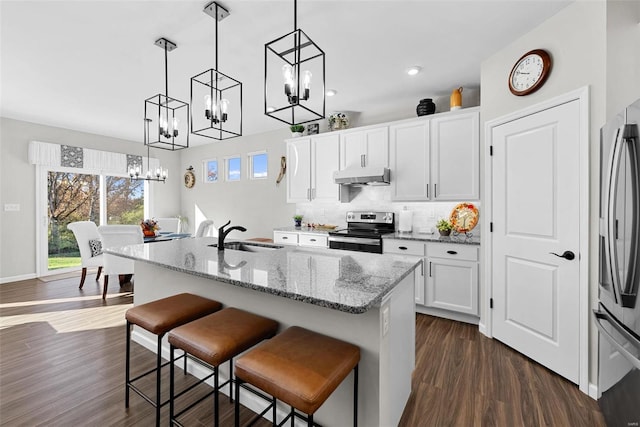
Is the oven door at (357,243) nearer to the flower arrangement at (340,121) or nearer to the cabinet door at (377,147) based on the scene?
the cabinet door at (377,147)

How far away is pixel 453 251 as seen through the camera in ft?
10.3

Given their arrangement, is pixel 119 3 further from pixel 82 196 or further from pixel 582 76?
pixel 82 196

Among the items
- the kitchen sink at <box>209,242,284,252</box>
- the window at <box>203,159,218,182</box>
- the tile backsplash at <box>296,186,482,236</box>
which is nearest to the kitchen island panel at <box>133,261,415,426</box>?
the kitchen sink at <box>209,242,284,252</box>

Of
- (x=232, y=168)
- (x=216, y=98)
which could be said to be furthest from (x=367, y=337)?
(x=232, y=168)

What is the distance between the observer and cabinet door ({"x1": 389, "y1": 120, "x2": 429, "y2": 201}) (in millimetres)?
3523

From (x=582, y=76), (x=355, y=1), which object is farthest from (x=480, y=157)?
(x=355, y=1)

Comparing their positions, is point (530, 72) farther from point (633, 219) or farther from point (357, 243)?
point (357, 243)

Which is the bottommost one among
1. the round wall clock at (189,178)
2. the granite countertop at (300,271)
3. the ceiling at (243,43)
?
the granite countertop at (300,271)

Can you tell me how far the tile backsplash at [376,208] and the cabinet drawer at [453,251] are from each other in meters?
0.55

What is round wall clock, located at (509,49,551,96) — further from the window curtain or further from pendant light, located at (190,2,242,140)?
the window curtain

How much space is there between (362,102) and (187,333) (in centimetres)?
357

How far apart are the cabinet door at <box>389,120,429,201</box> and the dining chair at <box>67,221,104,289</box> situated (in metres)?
4.38

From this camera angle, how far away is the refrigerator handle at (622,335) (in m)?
1.29

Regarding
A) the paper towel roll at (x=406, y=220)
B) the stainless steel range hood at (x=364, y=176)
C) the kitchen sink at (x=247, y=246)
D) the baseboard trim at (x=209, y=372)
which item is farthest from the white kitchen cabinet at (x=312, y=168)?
the baseboard trim at (x=209, y=372)
